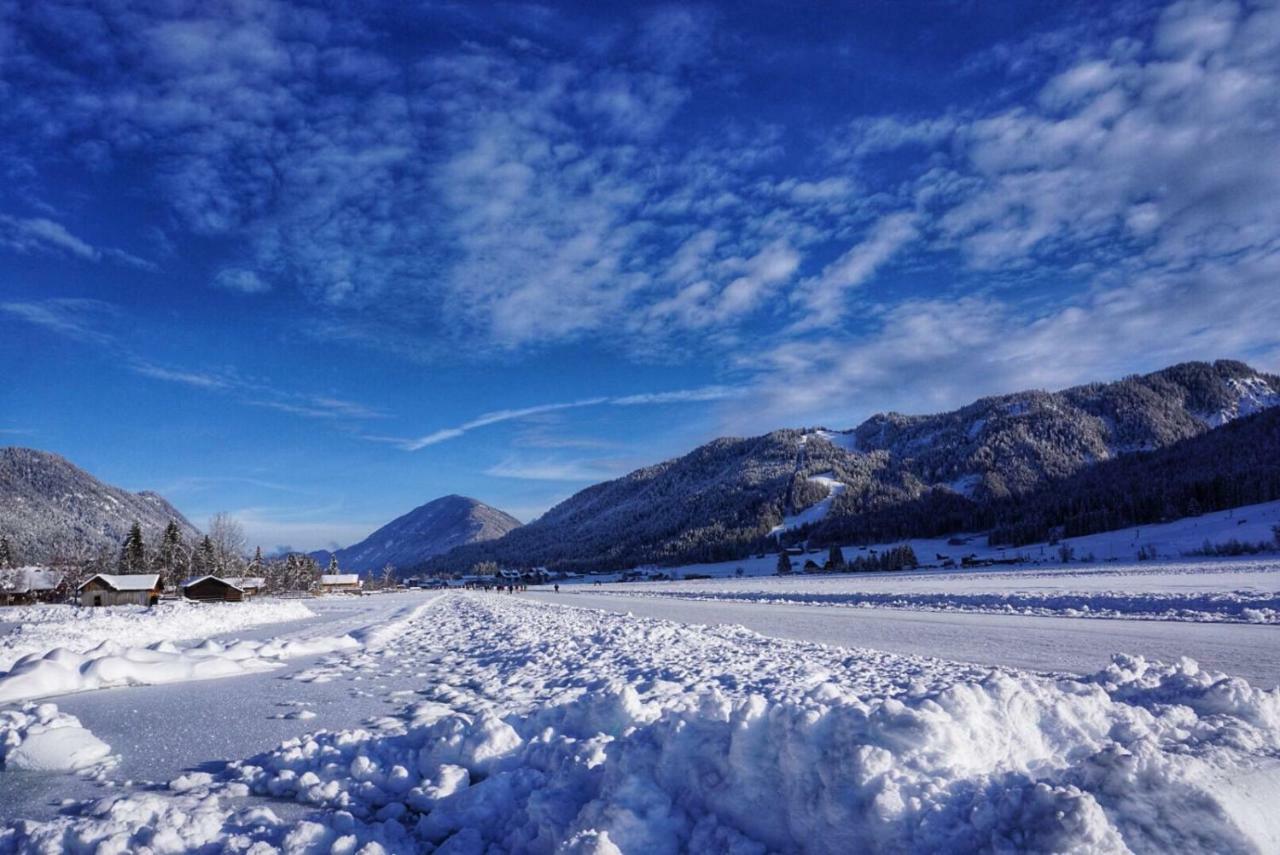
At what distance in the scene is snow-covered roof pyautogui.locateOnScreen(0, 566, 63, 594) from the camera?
201 feet

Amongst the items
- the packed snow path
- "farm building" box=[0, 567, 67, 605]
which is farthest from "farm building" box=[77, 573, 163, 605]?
the packed snow path

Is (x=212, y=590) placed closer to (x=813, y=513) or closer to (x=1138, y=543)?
(x=1138, y=543)

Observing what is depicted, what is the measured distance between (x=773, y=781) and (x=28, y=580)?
83.9 metres

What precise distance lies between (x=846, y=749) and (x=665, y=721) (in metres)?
1.40

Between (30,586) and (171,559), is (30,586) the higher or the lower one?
the lower one

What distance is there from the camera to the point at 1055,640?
12.3 m

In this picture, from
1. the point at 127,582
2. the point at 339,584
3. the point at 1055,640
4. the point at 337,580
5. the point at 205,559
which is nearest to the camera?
the point at 1055,640

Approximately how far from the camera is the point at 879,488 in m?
175

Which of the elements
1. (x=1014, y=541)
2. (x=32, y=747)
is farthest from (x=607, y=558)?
(x=32, y=747)

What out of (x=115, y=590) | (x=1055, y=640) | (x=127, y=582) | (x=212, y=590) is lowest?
(x=1055, y=640)

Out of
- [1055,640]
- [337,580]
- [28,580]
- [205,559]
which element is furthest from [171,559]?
[1055,640]

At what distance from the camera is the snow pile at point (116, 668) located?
9.05 m

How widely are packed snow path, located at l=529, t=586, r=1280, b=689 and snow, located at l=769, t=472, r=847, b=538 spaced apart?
14778cm

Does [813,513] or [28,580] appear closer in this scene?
[28,580]
